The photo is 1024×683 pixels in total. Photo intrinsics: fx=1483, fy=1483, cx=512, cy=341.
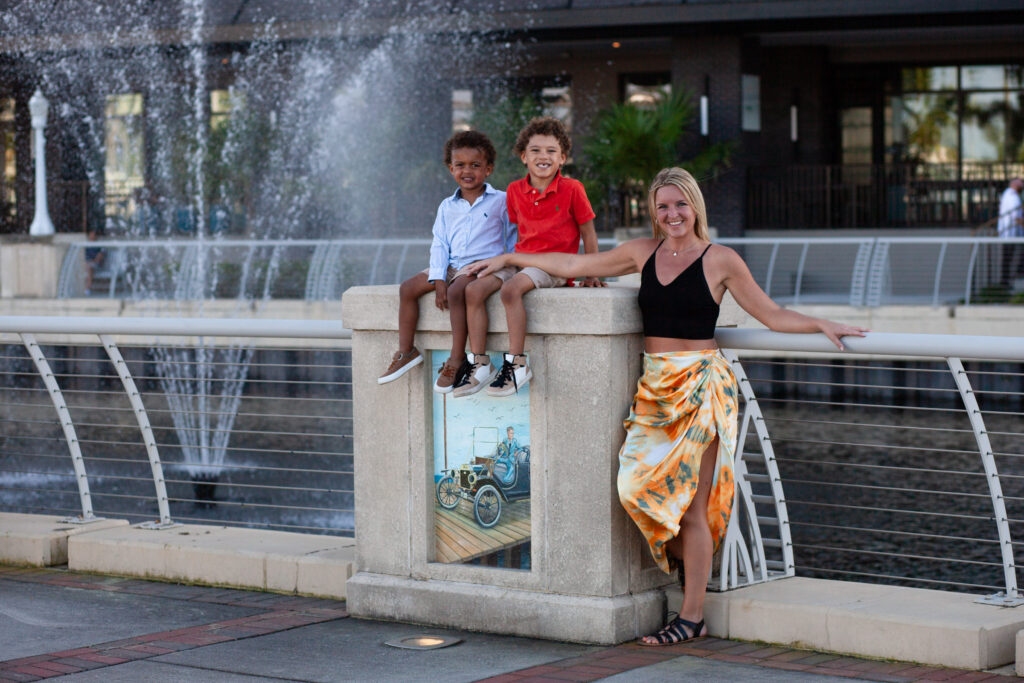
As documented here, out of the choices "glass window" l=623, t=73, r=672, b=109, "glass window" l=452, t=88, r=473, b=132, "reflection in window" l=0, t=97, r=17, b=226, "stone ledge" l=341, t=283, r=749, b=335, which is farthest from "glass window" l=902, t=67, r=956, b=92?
"stone ledge" l=341, t=283, r=749, b=335

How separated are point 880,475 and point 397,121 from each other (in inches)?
665

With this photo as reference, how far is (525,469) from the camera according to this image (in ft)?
19.5

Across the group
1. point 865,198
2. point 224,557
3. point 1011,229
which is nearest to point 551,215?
point 224,557

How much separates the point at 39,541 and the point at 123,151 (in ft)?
92.3

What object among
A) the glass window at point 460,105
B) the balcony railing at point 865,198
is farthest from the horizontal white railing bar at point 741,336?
the glass window at point 460,105

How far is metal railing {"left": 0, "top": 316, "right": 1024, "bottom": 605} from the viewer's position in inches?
240

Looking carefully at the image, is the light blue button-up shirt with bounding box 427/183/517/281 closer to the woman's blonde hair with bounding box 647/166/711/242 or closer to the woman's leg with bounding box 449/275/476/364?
the woman's leg with bounding box 449/275/476/364

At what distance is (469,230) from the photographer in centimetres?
611

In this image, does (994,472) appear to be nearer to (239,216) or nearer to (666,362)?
(666,362)

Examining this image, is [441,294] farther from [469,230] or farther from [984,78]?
[984,78]

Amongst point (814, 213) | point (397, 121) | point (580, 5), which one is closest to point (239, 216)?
point (397, 121)

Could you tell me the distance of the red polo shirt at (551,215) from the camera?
5973mm

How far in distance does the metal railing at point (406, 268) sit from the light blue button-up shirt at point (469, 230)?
15518mm

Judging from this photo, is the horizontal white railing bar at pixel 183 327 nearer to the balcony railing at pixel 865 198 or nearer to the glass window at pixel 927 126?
the balcony railing at pixel 865 198
